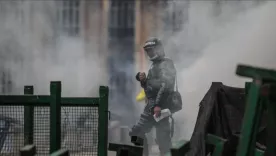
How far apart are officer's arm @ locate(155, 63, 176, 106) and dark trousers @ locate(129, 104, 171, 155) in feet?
0.85

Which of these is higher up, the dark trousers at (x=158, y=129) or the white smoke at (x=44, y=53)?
the white smoke at (x=44, y=53)

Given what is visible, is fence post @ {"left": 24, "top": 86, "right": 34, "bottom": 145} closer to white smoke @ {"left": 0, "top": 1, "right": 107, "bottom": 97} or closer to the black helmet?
the black helmet

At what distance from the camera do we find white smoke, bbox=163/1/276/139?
7.91 meters

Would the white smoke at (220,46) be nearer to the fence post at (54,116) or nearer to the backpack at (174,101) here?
the backpack at (174,101)

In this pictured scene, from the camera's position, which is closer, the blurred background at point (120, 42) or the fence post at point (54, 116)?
the fence post at point (54, 116)

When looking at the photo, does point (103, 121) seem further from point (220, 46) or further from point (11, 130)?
point (220, 46)

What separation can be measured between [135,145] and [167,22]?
623cm

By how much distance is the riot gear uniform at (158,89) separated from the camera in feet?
21.2

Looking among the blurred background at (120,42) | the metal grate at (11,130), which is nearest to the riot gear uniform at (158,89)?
the blurred background at (120,42)

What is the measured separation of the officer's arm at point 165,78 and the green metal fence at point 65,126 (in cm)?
259

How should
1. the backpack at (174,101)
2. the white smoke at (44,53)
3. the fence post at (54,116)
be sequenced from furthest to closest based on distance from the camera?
the white smoke at (44,53) < the backpack at (174,101) < the fence post at (54,116)

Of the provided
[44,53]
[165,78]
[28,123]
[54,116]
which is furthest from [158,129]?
[44,53]

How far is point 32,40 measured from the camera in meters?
9.71

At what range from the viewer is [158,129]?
21.3 feet
